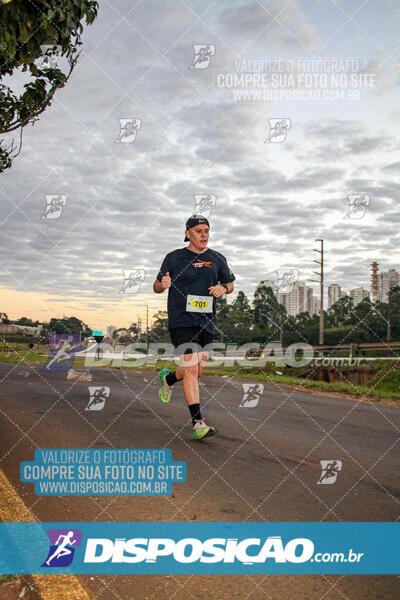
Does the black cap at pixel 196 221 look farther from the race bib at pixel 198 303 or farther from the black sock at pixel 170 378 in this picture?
the black sock at pixel 170 378

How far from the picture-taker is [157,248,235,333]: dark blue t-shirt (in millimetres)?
5309

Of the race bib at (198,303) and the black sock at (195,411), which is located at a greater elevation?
the race bib at (198,303)

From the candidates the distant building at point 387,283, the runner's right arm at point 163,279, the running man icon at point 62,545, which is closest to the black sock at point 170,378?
the runner's right arm at point 163,279

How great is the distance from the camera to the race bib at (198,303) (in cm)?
533

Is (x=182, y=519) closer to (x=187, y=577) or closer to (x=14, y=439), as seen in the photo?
(x=187, y=577)

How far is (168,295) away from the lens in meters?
5.48

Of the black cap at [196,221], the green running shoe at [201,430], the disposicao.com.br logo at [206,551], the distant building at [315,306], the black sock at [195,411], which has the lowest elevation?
the disposicao.com.br logo at [206,551]

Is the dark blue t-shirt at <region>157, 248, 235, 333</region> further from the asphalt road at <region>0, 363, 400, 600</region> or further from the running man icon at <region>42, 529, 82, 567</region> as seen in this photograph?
the running man icon at <region>42, 529, 82, 567</region>

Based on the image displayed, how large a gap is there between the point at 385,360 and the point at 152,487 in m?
14.7

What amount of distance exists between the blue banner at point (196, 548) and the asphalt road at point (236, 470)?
0.11 m

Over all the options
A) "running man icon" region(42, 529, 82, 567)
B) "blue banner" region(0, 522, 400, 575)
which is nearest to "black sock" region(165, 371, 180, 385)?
"blue banner" region(0, 522, 400, 575)

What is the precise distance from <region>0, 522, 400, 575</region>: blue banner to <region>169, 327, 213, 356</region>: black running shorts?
7.82ft

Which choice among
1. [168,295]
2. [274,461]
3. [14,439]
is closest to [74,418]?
[14,439]

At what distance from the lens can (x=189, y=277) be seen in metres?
5.30
